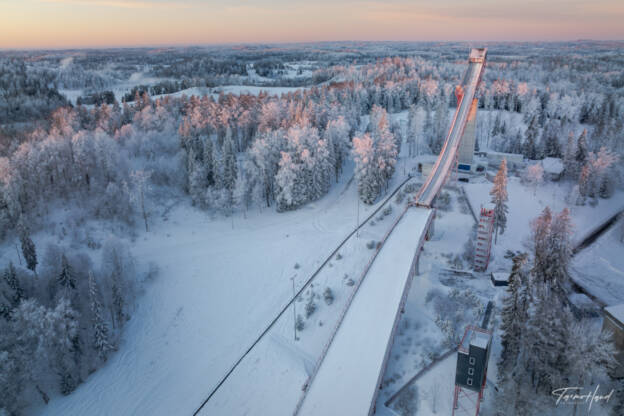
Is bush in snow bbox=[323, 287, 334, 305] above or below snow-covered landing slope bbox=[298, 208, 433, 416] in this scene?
below

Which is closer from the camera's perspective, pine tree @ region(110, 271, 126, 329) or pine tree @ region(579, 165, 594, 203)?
pine tree @ region(110, 271, 126, 329)

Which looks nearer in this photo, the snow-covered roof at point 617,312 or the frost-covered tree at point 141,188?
the snow-covered roof at point 617,312

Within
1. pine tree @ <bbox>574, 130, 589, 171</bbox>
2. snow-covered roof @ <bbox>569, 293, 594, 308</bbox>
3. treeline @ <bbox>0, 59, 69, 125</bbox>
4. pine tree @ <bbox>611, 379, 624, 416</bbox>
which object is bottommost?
snow-covered roof @ <bbox>569, 293, 594, 308</bbox>

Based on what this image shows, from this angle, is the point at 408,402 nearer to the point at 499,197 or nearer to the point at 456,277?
the point at 456,277

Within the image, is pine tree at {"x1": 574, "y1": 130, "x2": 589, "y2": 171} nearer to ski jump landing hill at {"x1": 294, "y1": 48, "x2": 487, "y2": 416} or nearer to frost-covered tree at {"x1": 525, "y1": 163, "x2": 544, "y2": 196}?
frost-covered tree at {"x1": 525, "y1": 163, "x2": 544, "y2": 196}

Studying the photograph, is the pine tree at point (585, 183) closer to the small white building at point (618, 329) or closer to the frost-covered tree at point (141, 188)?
the small white building at point (618, 329)

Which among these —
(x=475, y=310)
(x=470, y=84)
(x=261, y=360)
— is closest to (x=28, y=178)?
(x=261, y=360)

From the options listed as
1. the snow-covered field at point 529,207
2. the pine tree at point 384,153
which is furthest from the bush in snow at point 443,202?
the pine tree at point 384,153

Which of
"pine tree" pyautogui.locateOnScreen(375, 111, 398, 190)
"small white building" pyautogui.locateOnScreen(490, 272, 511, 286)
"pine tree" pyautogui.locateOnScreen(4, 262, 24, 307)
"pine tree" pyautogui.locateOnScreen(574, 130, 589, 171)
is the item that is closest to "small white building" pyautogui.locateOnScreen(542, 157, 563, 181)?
"pine tree" pyautogui.locateOnScreen(574, 130, 589, 171)
